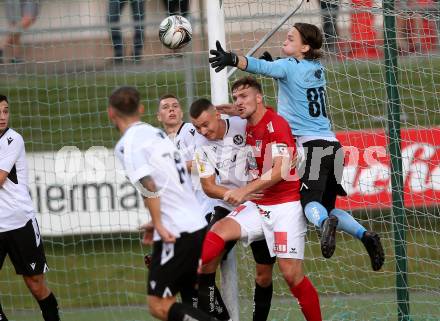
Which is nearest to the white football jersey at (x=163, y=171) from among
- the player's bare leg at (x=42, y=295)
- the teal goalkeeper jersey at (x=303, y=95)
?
the teal goalkeeper jersey at (x=303, y=95)

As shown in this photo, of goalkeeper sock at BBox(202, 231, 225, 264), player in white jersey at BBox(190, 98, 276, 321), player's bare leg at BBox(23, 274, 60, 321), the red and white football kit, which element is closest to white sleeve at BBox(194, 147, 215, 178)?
player in white jersey at BBox(190, 98, 276, 321)

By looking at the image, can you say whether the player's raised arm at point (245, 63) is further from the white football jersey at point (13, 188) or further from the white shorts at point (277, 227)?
the white football jersey at point (13, 188)

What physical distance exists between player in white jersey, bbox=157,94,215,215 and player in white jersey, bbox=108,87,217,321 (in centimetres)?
174

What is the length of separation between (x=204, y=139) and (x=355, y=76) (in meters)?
2.29

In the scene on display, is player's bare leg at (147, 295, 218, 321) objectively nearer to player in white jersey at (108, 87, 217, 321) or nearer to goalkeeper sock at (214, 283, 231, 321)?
player in white jersey at (108, 87, 217, 321)

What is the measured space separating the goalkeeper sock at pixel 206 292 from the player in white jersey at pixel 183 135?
619 millimetres

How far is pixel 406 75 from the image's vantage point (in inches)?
385

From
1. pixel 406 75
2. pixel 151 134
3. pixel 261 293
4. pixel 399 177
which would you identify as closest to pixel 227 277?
pixel 261 293

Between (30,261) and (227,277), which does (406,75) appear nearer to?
(227,277)

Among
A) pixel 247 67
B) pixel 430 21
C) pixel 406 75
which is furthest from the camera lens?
pixel 406 75

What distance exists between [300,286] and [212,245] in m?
0.74

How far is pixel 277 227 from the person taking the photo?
7.56 meters

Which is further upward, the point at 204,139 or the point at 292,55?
the point at 292,55

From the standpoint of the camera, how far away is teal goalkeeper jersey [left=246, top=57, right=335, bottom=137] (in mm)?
7543
